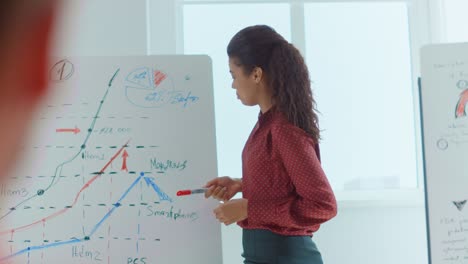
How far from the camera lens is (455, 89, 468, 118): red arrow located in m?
1.76

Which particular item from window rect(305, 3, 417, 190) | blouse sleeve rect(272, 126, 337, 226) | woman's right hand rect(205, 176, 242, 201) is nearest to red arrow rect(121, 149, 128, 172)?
woman's right hand rect(205, 176, 242, 201)

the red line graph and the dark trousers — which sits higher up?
the red line graph

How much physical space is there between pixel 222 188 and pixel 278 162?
0.93 ft

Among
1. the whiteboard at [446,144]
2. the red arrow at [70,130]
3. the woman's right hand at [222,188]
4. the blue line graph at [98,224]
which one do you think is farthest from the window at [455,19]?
the red arrow at [70,130]

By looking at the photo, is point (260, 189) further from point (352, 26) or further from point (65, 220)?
point (352, 26)

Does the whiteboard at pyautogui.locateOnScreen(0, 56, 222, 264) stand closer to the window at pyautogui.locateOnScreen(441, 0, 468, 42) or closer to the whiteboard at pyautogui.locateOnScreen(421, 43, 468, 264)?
the whiteboard at pyautogui.locateOnScreen(421, 43, 468, 264)

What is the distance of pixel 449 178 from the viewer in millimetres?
1749

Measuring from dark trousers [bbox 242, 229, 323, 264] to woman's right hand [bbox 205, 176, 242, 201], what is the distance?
0.69 ft

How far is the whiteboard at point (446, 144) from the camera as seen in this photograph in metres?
1.73

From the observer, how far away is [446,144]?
1756 millimetres

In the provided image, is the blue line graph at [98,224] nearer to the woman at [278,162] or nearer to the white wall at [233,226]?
the woman at [278,162]

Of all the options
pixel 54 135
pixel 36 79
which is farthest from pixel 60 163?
pixel 36 79

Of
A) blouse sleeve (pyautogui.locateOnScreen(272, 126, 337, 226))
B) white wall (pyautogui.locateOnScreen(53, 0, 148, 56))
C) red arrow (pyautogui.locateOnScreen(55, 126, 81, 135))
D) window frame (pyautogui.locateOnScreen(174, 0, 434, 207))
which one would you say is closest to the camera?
blouse sleeve (pyautogui.locateOnScreen(272, 126, 337, 226))

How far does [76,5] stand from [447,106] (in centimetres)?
161
